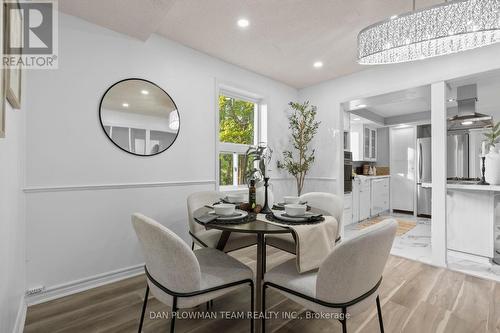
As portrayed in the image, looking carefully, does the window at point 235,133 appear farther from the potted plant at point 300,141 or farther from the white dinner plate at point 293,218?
the white dinner plate at point 293,218

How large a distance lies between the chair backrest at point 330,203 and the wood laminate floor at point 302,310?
0.77m

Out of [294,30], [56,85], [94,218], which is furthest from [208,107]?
[94,218]

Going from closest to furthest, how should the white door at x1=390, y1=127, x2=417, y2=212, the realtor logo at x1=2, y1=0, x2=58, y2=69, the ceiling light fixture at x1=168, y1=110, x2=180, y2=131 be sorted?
1. the realtor logo at x1=2, y1=0, x2=58, y2=69
2. the ceiling light fixture at x1=168, y1=110, x2=180, y2=131
3. the white door at x1=390, y1=127, x2=417, y2=212

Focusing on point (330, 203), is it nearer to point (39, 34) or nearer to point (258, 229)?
point (258, 229)

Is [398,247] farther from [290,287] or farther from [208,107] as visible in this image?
[208,107]

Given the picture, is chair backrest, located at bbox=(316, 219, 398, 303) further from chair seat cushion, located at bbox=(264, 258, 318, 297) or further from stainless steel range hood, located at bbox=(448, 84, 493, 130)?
stainless steel range hood, located at bbox=(448, 84, 493, 130)

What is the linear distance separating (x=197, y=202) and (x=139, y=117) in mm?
1091

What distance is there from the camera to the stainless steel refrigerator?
17.8 feet

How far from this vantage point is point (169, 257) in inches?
47.8

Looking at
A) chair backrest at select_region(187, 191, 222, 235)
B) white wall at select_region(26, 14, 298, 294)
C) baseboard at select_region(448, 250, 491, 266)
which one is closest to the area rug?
baseboard at select_region(448, 250, 491, 266)

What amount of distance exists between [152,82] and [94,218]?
1.51m

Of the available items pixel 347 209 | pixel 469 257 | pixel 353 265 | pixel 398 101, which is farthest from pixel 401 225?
pixel 353 265

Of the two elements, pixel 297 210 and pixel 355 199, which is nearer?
pixel 297 210

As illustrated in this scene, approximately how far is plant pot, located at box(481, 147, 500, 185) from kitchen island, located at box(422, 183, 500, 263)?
0.14 meters
